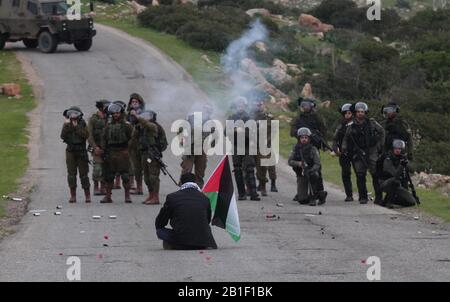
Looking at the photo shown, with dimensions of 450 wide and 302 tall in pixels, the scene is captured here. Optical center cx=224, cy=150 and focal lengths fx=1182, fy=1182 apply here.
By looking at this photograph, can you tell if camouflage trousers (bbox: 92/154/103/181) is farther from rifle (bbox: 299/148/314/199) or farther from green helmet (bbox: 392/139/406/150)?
green helmet (bbox: 392/139/406/150)

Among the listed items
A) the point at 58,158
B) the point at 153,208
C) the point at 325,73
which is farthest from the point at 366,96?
the point at 153,208

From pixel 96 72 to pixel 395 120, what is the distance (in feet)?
78.0

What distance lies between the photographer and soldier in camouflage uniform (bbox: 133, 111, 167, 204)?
21219mm

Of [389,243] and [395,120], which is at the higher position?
[395,120]

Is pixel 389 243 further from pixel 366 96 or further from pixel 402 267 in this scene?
pixel 366 96

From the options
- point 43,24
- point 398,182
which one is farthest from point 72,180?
point 43,24

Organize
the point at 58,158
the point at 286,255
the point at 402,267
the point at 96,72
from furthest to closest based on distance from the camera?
the point at 96,72 < the point at 58,158 < the point at 286,255 < the point at 402,267

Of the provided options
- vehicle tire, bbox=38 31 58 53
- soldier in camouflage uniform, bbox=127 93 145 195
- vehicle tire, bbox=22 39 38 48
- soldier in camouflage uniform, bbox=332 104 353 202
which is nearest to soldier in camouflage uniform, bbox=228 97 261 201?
soldier in camouflage uniform, bbox=332 104 353 202

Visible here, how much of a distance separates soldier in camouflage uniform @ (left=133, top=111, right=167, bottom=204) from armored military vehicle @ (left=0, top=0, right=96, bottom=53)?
2610 centimetres

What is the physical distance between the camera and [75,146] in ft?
70.5

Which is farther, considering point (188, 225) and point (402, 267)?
point (188, 225)

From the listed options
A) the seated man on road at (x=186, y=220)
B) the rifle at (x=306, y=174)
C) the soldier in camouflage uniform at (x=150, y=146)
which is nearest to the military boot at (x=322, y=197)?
the rifle at (x=306, y=174)

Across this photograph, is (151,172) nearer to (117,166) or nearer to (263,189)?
(117,166)

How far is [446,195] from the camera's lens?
23.1 m
